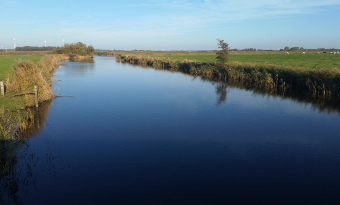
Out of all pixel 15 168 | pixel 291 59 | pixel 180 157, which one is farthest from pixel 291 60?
pixel 15 168

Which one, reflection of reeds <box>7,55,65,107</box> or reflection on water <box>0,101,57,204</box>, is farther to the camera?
reflection of reeds <box>7,55,65,107</box>

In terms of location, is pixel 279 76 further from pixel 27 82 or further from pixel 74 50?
pixel 74 50

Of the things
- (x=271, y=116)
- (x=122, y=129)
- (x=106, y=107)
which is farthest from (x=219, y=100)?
(x=122, y=129)

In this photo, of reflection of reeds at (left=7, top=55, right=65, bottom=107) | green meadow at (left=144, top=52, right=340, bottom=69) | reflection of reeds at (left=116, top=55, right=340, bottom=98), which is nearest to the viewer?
reflection of reeds at (left=7, top=55, right=65, bottom=107)

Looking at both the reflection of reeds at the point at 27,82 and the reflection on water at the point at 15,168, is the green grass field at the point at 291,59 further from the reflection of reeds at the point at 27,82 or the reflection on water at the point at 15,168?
the reflection on water at the point at 15,168

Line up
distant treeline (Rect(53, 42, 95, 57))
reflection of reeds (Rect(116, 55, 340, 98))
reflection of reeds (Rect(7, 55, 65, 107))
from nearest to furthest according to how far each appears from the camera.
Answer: reflection of reeds (Rect(7, 55, 65, 107)) < reflection of reeds (Rect(116, 55, 340, 98)) < distant treeline (Rect(53, 42, 95, 57))

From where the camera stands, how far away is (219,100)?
56.1 feet

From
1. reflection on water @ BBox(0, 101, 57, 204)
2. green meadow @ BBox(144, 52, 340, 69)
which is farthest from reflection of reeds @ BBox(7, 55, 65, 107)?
green meadow @ BBox(144, 52, 340, 69)

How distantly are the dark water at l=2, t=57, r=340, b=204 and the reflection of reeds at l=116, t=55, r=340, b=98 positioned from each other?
4776 mm

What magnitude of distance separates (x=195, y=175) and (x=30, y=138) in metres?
6.26

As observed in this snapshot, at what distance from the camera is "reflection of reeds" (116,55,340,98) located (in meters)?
18.0

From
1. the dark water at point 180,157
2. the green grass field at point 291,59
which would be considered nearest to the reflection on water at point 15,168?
the dark water at point 180,157

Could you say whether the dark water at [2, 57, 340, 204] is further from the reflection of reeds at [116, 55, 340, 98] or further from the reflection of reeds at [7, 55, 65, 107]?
the reflection of reeds at [116, 55, 340, 98]

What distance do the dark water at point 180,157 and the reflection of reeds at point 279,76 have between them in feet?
15.7
